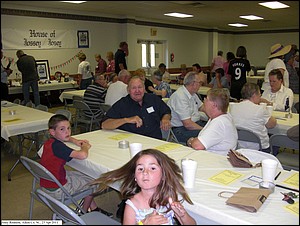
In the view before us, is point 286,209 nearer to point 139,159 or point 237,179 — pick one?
point 237,179

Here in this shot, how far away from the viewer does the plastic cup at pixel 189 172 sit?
1681 mm

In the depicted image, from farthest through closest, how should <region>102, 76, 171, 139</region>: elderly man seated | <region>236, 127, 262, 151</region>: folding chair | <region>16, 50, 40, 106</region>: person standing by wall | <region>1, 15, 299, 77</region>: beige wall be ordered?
1. <region>1, 15, 299, 77</region>: beige wall
2. <region>16, 50, 40, 106</region>: person standing by wall
3. <region>102, 76, 171, 139</region>: elderly man seated
4. <region>236, 127, 262, 151</region>: folding chair

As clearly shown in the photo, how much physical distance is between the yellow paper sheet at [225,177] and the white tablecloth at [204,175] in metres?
0.02

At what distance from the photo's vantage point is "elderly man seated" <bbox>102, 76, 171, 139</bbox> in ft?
9.91

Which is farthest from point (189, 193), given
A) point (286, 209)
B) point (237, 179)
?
point (286, 209)

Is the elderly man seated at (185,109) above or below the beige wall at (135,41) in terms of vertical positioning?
below

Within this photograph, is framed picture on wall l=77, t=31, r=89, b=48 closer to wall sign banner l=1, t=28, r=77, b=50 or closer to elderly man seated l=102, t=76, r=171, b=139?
wall sign banner l=1, t=28, r=77, b=50

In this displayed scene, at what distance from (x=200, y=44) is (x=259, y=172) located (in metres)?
12.9

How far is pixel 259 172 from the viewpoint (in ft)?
6.32

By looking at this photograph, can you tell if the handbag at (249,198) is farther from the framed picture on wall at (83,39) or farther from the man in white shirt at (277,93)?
the framed picture on wall at (83,39)

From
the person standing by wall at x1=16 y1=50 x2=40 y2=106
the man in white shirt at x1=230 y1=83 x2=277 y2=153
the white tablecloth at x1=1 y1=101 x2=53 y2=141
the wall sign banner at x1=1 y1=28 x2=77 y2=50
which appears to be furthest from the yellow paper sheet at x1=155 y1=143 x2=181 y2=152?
the wall sign banner at x1=1 y1=28 x2=77 y2=50

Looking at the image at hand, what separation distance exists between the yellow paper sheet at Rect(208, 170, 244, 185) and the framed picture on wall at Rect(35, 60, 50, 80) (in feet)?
23.5

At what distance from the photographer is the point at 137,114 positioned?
10.0ft

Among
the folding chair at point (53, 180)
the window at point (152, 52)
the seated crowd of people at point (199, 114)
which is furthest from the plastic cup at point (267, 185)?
the window at point (152, 52)
